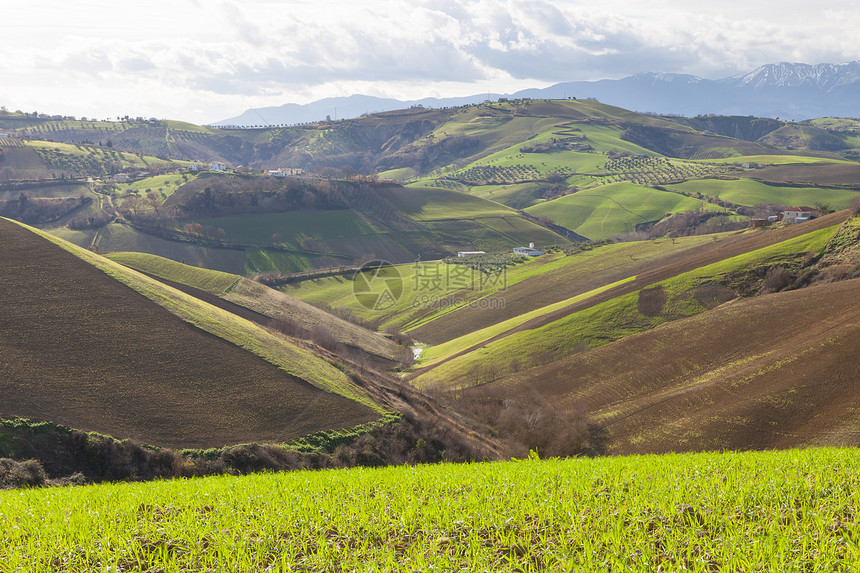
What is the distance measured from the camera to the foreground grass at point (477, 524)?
1140cm

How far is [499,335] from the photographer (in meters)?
91.7

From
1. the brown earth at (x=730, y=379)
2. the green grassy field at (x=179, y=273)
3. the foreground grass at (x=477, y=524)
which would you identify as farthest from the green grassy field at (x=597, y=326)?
the foreground grass at (x=477, y=524)

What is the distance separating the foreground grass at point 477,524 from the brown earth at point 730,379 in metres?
31.4

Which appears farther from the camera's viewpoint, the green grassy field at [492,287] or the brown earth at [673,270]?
the green grassy field at [492,287]

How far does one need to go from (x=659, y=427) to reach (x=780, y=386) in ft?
36.1

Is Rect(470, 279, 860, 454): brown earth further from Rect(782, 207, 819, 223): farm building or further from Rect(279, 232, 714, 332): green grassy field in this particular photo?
Rect(782, 207, 819, 223): farm building

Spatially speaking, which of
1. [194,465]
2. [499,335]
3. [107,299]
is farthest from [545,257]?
[194,465]

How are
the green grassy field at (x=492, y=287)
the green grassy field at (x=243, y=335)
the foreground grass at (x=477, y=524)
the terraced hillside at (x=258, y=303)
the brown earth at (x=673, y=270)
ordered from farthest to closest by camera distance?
the green grassy field at (x=492, y=287) → the terraced hillside at (x=258, y=303) → the brown earth at (x=673, y=270) → the green grassy field at (x=243, y=335) → the foreground grass at (x=477, y=524)

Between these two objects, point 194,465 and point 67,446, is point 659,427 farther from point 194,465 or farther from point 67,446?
point 67,446

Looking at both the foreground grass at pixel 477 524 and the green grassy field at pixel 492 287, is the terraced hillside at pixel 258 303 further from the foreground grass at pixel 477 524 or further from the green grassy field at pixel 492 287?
the foreground grass at pixel 477 524

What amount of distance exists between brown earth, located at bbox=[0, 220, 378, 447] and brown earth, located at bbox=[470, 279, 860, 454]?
2593 cm

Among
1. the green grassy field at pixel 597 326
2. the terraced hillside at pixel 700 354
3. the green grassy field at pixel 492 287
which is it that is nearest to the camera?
the terraced hillside at pixel 700 354

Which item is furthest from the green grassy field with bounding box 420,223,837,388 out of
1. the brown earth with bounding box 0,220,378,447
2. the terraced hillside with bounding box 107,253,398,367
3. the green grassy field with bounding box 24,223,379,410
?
the brown earth with bounding box 0,220,378,447

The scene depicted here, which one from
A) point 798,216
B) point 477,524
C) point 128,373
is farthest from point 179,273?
point 798,216
